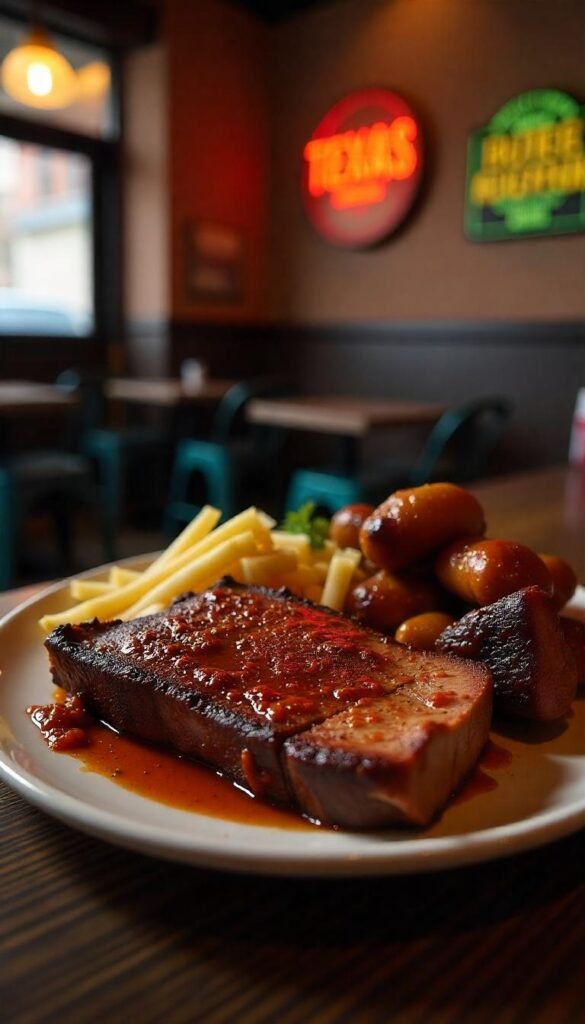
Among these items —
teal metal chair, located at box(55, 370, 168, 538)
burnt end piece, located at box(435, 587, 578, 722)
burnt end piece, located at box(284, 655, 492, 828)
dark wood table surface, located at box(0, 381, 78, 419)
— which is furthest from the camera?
teal metal chair, located at box(55, 370, 168, 538)

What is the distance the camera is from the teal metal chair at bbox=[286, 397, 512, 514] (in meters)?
4.06

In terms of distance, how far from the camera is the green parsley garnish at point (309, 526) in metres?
1.33

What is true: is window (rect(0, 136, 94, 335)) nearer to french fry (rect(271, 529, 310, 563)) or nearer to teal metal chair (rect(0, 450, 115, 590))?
teal metal chair (rect(0, 450, 115, 590))

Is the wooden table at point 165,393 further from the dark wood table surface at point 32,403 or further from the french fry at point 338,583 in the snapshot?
the french fry at point 338,583

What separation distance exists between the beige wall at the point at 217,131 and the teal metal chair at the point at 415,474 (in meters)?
2.89

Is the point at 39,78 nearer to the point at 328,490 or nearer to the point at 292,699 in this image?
the point at 328,490

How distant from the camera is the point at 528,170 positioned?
16.1ft

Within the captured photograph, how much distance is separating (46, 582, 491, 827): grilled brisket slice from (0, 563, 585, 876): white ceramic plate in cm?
4

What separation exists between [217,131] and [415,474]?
155 inches

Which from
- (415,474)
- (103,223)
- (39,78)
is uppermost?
(39,78)

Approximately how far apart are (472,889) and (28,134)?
20.8ft

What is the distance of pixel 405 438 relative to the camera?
20.3 feet

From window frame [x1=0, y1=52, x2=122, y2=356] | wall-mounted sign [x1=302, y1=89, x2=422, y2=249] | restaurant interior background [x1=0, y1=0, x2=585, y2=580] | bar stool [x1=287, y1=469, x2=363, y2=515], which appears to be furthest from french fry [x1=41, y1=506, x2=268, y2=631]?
window frame [x1=0, y1=52, x2=122, y2=356]

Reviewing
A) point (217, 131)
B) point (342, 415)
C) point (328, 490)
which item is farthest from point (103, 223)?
point (328, 490)
